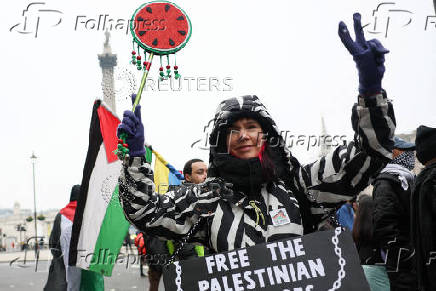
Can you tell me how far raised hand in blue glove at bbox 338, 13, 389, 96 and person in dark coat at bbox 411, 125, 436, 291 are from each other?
1.59m

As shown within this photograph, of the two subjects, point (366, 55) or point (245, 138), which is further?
point (245, 138)

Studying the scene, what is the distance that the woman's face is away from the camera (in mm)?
2514

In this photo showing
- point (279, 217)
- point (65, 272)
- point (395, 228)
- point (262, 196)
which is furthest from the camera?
point (65, 272)

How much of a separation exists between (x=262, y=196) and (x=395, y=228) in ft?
6.29

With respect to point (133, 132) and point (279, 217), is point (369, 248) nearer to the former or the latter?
point (279, 217)

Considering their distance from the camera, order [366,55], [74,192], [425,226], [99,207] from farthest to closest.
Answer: [74,192] < [99,207] < [425,226] < [366,55]

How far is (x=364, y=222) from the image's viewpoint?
14.5 ft

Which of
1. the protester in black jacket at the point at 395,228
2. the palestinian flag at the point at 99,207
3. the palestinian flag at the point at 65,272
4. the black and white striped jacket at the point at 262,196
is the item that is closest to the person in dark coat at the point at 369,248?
the protester in black jacket at the point at 395,228

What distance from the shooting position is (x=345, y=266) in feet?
6.86

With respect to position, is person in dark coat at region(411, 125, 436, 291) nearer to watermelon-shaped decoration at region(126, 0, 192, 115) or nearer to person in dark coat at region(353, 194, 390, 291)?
person in dark coat at region(353, 194, 390, 291)

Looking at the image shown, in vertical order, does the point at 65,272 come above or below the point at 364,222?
below

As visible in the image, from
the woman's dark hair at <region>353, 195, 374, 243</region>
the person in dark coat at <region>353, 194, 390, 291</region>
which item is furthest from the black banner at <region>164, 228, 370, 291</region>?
the woman's dark hair at <region>353, 195, 374, 243</region>

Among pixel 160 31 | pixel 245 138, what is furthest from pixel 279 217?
pixel 160 31

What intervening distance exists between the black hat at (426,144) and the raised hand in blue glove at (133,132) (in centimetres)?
227
